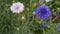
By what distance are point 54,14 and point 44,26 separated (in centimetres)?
25

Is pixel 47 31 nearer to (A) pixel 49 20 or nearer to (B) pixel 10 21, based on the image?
(A) pixel 49 20

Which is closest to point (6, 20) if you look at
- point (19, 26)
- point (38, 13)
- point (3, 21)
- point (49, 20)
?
point (3, 21)

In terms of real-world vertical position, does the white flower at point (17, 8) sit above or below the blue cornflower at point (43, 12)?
above

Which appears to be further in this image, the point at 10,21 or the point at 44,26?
the point at 44,26

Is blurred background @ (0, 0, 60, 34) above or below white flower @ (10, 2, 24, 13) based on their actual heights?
below

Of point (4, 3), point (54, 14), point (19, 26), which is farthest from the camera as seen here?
point (54, 14)

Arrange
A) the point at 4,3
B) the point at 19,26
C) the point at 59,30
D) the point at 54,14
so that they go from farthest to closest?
1. the point at 54,14
2. the point at 4,3
3. the point at 59,30
4. the point at 19,26

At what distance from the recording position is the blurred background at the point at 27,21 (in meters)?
1.58

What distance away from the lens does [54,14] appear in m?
1.95

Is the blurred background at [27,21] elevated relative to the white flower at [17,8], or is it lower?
lower

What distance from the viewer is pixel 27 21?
5.47ft

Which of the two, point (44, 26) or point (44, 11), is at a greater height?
point (44, 11)

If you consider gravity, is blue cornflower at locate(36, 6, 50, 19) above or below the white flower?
below

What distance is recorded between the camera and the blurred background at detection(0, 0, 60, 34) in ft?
5.17
